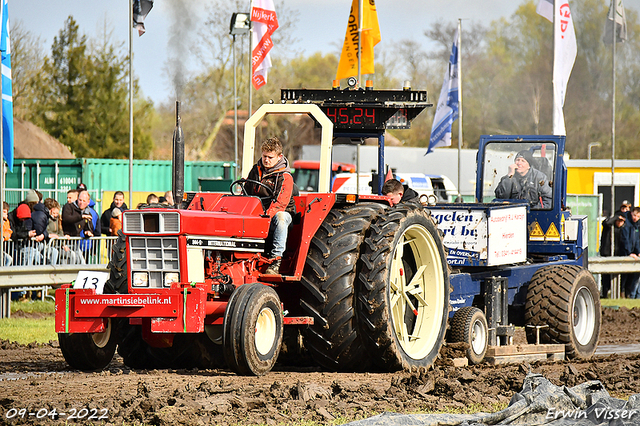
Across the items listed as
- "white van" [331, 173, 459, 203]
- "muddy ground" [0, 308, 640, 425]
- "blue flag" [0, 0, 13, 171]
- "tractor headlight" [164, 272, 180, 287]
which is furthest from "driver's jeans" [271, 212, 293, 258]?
"white van" [331, 173, 459, 203]

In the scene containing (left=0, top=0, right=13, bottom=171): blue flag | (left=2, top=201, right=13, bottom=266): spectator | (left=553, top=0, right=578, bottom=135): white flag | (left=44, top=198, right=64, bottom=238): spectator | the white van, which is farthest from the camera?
the white van

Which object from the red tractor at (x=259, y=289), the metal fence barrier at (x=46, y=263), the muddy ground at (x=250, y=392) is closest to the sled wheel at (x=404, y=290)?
the red tractor at (x=259, y=289)

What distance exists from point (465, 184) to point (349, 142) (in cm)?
2369

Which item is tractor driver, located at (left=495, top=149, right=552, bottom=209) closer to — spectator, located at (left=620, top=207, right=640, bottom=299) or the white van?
spectator, located at (left=620, top=207, right=640, bottom=299)

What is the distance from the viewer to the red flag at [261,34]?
64.8ft

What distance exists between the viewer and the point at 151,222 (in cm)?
735

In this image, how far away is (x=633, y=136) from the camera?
4509 centimetres

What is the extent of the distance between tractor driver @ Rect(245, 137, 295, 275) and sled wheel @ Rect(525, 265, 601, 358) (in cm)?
399

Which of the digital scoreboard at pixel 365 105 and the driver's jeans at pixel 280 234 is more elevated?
the digital scoreboard at pixel 365 105

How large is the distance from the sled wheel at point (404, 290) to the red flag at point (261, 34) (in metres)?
11.4

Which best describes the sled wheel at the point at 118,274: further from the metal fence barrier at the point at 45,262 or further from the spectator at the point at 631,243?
the spectator at the point at 631,243

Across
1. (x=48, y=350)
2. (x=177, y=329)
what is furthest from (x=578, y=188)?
(x=177, y=329)

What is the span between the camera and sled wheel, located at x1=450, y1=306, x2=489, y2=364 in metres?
9.23

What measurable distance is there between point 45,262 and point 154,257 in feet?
26.4
